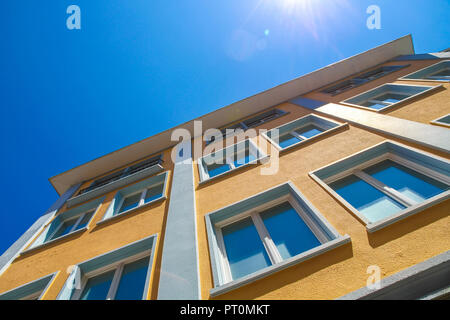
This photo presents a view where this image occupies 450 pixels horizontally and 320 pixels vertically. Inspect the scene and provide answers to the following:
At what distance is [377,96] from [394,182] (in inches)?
231

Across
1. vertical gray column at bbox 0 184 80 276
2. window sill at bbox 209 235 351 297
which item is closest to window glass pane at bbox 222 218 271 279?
window sill at bbox 209 235 351 297

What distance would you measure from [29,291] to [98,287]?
1706 millimetres

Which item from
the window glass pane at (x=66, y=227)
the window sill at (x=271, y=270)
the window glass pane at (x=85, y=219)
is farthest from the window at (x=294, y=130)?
the window glass pane at (x=66, y=227)

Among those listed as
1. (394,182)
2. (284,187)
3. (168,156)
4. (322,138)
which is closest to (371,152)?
(394,182)

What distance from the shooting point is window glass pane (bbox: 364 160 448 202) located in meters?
4.04

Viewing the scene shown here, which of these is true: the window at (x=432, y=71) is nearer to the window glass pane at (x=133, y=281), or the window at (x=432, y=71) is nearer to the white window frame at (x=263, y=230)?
the white window frame at (x=263, y=230)

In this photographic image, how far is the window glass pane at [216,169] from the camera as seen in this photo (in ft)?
26.6

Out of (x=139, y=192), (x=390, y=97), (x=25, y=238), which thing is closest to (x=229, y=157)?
(x=139, y=192)

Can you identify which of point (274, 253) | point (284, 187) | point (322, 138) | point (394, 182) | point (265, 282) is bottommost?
point (265, 282)

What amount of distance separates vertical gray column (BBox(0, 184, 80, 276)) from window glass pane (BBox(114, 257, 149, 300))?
3.63 m

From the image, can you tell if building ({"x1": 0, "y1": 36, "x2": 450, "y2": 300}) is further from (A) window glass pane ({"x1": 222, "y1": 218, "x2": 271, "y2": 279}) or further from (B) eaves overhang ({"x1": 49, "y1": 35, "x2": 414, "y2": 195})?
(B) eaves overhang ({"x1": 49, "y1": 35, "x2": 414, "y2": 195})

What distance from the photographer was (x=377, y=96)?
357 inches

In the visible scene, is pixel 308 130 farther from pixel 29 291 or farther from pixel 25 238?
pixel 25 238
